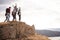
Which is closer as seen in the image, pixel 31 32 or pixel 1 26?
pixel 1 26

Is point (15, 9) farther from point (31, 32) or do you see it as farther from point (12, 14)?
point (31, 32)

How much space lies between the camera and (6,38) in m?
38.4

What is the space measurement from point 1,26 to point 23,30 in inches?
144

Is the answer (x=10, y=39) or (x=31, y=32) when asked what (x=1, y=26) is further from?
(x=31, y=32)

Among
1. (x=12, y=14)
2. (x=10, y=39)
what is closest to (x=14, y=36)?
(x=10, y=39)

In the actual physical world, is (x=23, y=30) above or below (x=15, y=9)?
below

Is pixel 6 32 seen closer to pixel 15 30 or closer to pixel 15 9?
pixel 15 30

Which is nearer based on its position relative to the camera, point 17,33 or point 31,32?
point 17,33

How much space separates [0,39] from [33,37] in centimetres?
520

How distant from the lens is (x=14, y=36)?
38.8m

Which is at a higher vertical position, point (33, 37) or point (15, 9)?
point (15, 9)

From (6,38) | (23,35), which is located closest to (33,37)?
(23,35)

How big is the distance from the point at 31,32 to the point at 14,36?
13.9 ft

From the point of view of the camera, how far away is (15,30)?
3919cm
